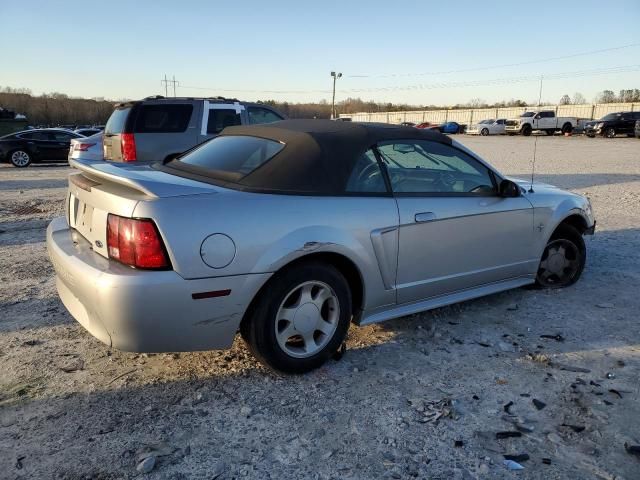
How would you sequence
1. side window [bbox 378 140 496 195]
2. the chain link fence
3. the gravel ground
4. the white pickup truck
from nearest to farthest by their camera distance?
1. the gravel ground
2. side window [bbox 378 140 496 195]
3. the white pickup truck
4. the chain link fence

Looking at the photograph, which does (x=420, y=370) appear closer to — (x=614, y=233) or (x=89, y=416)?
(x=89, y=416)

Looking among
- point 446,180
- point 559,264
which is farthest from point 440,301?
point 559,264

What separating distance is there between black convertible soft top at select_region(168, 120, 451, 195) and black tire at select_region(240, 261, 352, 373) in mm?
501

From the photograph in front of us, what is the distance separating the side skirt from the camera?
3.51 m

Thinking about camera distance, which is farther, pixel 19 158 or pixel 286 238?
pixel 19 158

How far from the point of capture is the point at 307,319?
3156 mm

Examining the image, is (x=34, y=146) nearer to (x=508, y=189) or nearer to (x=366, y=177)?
(x=366, y=177)

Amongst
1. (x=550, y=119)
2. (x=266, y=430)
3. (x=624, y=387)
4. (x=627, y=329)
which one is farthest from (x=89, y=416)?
(x=550, y=119)

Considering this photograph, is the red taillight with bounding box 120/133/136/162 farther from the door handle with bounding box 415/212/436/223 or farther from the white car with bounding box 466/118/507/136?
the white car with bounding box 466/118/507/136

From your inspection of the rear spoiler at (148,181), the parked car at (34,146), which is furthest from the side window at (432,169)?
the parked car at (34,146)

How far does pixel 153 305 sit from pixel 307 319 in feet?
3.13

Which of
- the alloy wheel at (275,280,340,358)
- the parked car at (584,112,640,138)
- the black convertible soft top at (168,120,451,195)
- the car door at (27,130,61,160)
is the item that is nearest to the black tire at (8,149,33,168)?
the car door at (27,130,61,160)

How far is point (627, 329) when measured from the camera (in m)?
3.93

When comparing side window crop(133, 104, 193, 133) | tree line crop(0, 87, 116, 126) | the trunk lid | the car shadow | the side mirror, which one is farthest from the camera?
tree line crop(0, 87, 116, 126)
